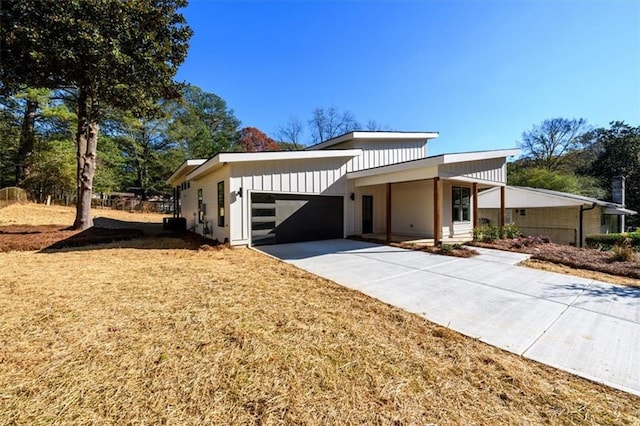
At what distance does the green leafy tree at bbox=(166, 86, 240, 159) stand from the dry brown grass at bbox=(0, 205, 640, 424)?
28575 mm

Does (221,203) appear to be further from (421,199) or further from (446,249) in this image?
(421,199)

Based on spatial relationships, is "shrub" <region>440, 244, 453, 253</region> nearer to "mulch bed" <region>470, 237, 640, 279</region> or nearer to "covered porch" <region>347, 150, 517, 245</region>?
"covered porch" <region>347, 150, 517, 245</region>

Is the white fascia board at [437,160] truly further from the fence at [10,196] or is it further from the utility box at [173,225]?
the fence at [10,196]

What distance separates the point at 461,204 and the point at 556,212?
9.25 meters

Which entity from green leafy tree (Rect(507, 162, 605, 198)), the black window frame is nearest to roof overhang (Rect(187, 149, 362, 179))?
the black window frame

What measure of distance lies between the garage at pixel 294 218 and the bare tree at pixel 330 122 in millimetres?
23567

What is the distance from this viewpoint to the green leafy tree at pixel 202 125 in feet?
97.9

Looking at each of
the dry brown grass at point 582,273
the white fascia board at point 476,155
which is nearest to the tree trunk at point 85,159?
the white fascia board at point 476,155

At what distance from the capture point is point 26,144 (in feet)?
65.7

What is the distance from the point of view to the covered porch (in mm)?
9750

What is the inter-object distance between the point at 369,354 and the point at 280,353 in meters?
0.86

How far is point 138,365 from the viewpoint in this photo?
2.37 m

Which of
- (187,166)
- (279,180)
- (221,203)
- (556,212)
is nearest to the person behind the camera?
(279,180)

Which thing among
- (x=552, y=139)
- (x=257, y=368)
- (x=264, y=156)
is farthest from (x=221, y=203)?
(x=552, y=139)
